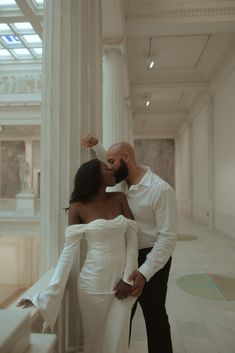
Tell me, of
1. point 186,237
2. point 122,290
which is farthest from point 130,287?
point 186,237

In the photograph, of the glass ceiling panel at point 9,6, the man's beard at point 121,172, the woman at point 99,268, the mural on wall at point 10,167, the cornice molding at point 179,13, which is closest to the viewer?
the woman at point 99,268

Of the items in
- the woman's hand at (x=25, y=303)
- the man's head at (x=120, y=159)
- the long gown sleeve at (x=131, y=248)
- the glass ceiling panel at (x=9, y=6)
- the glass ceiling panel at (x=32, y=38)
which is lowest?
the woman's hand at (x=25, y=303)

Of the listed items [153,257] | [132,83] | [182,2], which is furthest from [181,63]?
[153,257]

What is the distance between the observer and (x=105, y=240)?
2.08 meters

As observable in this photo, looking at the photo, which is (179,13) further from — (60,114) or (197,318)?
(197,318)

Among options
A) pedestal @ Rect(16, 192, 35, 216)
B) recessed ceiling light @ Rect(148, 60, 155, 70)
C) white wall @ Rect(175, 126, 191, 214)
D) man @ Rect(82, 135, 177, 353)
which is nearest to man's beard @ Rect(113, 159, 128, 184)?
man @ Rect(82, 135, 177, 353)

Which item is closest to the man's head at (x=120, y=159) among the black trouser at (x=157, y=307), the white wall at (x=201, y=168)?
the black trouser at (x=157, y=307)

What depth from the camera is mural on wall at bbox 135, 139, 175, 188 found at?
2612 centimetres

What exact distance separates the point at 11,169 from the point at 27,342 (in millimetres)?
24802

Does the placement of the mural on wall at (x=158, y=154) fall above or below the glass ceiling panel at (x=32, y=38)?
below

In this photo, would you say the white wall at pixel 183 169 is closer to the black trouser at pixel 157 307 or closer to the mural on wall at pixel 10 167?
the mural on wall at pixel 10 167

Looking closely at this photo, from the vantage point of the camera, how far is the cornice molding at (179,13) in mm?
7961

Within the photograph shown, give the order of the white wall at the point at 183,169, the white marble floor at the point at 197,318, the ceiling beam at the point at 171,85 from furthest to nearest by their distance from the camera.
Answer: the white wall at the point at 183,169, the ceiling beam at the point at 171,85, the white marble floor at the point at 197,318

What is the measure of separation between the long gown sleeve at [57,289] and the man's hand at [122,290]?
1.17ft
